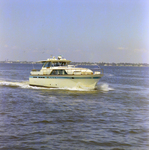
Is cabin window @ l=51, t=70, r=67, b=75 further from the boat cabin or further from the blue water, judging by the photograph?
the blue water

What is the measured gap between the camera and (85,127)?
630 inches

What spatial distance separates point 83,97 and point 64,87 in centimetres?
745

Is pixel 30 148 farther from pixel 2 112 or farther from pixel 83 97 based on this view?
pixel 83 97

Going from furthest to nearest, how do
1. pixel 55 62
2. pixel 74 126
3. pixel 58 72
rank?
pixel 55 62
pixel 58 72
pixel 74 126

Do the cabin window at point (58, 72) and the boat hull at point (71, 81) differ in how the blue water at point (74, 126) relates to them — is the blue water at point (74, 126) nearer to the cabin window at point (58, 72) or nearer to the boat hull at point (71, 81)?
the boat hull at point (71, 81)

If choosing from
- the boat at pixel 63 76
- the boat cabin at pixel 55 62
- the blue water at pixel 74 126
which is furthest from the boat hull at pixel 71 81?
the blue water at pixel 74 126

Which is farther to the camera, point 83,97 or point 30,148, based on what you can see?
point 83,97

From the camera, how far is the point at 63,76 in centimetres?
3516

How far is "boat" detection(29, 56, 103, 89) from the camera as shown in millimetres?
34650

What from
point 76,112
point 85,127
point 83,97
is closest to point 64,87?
point 83,97

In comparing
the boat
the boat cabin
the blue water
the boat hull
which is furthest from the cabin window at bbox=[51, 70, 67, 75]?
the blue water

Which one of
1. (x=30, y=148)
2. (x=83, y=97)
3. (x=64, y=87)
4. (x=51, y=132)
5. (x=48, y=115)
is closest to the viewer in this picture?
(x=30, y=148)

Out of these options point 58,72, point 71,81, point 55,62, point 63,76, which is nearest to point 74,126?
point 71,81

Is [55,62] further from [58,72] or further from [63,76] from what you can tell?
[63,76]
